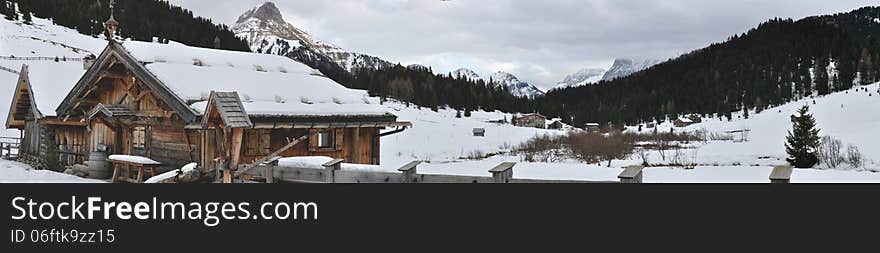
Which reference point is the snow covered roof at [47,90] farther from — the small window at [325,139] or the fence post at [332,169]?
the fence post at [332,169]

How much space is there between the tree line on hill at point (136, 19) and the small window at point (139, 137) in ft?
215

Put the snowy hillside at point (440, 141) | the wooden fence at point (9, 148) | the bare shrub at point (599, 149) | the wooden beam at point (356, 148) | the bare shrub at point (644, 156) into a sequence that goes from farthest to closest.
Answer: the snowy hillside at point (440, 141)
the bare shrub at point (599, 149)
the bare shrub at point (644, 156)
the wooden fence at point (9, 148)
the wooden beam at point (356, 148)

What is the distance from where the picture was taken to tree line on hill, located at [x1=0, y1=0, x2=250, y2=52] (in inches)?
3408

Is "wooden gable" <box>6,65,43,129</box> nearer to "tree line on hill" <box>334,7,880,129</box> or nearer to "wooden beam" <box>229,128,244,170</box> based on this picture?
"wooden beam" <box>229,128,244,170</box>

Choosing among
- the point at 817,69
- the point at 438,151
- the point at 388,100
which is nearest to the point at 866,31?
the point at 817,69

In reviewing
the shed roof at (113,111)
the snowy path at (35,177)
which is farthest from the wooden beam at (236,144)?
the shed roof at (113,111)

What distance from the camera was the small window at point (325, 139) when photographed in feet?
54.2

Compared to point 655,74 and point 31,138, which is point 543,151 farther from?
point 655,74

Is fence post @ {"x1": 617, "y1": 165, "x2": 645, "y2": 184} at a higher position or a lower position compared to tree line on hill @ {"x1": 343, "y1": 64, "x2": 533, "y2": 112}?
lower

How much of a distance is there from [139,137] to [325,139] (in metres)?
5.09

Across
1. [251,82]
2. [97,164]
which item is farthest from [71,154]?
[251,82]

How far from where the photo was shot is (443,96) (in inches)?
4193

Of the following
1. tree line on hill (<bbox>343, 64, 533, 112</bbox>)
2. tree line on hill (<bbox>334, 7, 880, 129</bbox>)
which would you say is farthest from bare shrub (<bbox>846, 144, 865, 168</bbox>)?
tree line on hill (<bbox>334, 7, 880, 129</bbox>)

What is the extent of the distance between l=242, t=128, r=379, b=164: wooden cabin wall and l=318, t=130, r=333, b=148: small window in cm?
17
